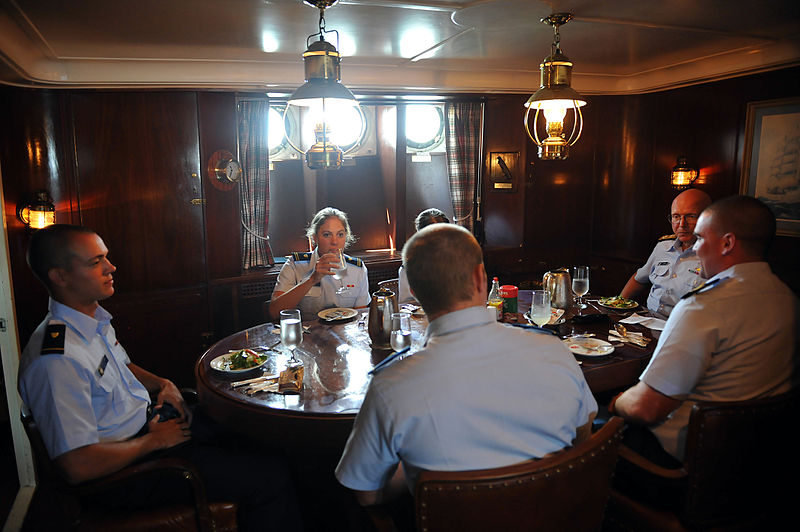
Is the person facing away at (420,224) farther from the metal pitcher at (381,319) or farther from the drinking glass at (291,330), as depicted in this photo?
the drinking glass at (291,330)

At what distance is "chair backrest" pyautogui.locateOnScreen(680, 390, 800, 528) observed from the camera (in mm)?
1583

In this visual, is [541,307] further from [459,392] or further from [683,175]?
[683,175]

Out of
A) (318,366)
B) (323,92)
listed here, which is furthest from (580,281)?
(323,92)

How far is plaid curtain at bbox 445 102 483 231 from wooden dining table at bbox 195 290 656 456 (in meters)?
2.47

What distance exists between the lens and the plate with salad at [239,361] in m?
2.25

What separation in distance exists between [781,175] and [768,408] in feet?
11.2

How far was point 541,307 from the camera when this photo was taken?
8.38 feet

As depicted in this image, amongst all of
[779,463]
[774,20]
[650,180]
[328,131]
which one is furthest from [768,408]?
[650,180]

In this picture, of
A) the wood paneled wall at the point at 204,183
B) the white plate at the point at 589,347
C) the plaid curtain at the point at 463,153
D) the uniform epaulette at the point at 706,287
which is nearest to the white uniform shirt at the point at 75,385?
the white plate at the point at 589,347

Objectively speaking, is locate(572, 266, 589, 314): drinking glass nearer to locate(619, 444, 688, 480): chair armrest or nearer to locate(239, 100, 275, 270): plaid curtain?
locate(619, 444, 688, 480): chair armrest

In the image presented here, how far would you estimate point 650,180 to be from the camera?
529cm

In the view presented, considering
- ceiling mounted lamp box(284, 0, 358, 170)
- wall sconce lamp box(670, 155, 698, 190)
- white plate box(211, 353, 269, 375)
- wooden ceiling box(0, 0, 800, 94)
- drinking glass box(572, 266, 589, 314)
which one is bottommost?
white plate box(211, 353, 269, 375)

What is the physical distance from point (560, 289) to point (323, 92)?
1.63 metres

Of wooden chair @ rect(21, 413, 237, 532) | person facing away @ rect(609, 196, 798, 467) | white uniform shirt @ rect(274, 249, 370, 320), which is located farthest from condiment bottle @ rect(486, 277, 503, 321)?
wooden chair @ rect(21, 413, 237, 532)
